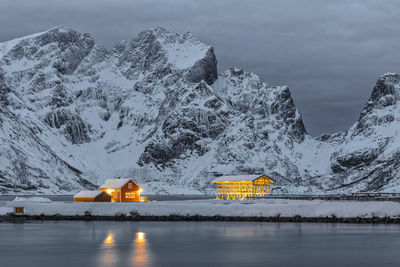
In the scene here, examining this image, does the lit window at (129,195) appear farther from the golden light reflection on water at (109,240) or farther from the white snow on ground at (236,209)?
the golden light reflection on water at (109,240)

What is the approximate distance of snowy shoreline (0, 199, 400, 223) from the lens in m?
77.1

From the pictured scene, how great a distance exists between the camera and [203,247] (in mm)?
46562

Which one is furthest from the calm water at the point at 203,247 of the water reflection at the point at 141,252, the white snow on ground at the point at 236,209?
the white snow on ground at the point at 236,209

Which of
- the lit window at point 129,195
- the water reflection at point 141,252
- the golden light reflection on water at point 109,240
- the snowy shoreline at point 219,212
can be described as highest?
the lit window at point 129,195

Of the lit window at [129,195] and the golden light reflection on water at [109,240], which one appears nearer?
the golden light reflection on water at [109,240]

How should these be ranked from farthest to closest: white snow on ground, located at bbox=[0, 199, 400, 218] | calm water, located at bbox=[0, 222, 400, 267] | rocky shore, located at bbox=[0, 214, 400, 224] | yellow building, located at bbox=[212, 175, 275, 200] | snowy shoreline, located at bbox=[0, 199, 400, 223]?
yellow building, located at bbox=[212, 175, 275, 200]
white snow on ground, located at bbox=[0, 199, 400, 218]
snowy shoreline, located at bbox=[0, 199, 400, 223]
rocky shore, located at bbox=[0, 214, 400, 224]
calm water, located at bbox=[0, 222, 400, 267]

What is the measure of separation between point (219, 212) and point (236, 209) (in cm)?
225

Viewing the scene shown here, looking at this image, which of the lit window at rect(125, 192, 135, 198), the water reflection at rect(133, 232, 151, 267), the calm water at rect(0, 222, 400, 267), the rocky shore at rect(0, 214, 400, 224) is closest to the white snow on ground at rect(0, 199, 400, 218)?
the rocky shore at rect(0, 214, 400, 224)

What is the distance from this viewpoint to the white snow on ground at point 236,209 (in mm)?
77562

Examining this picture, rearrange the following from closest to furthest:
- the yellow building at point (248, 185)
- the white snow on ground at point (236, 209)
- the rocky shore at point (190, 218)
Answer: the rocky shore at point (190, 218)
the white snow on ground at point (236, 209)
the yellow building at point (248, 185)

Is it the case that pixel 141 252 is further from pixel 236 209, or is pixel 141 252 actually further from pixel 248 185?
pixel 248 185

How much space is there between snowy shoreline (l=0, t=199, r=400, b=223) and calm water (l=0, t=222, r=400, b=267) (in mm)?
13549

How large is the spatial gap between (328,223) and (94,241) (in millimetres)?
33312

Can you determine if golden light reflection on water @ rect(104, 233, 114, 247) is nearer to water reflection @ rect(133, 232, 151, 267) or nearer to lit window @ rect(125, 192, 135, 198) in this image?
water reflection @ rect(133, 232, 151, 267)
